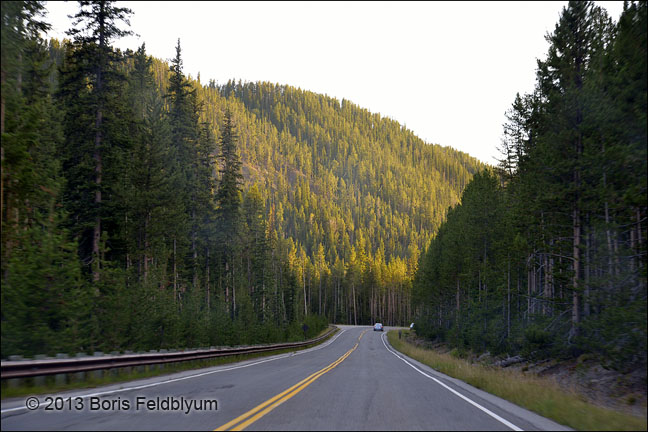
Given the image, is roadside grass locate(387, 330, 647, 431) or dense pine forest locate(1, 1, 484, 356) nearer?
roadside grass locate(387, 330, 647, 431)

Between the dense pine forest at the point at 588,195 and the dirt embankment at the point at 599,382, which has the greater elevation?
the dense pine forest at the point at 588,195

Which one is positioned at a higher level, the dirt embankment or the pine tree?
the pine tree

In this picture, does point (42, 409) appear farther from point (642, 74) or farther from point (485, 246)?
point (485, 246)

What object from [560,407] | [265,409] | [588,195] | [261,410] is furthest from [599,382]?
[261,410]

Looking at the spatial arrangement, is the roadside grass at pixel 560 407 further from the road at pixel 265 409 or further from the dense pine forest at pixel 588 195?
the dense pine forest at pixel 588 195

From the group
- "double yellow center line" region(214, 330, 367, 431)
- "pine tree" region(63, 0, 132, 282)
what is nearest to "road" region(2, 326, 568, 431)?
"double yellow center line" region(214, 330, 367, 431)

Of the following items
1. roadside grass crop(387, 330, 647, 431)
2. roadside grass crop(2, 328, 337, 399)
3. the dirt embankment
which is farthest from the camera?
the dirt embankment

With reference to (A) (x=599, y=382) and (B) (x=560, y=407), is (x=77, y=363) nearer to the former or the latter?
(B) (x=560, y=407)

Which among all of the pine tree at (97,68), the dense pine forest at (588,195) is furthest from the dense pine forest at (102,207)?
the dense pine forest at (588,195)

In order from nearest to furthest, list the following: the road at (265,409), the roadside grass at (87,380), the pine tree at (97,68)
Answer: the road at (265,409) < the roadside grass at (87,380) < the pine tree at (97,68)

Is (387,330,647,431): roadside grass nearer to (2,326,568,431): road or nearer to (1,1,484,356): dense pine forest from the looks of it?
(2,326,568,431): road

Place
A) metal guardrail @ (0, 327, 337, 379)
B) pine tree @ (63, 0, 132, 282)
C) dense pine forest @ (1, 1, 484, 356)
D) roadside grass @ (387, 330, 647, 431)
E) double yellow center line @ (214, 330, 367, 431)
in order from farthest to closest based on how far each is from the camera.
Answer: pine tree @ (63, 0, 132, 282)
dense pine forest @ (1, 1, 484, 356)
metal guardrail @ (0, 327, 337, 379)
roadside grass @ (387, 330, 647, 431)
double yellow center line @ (214, 330, 367, 431)

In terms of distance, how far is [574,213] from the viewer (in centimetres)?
1953

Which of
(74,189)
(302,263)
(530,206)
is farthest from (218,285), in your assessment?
(302,263)
